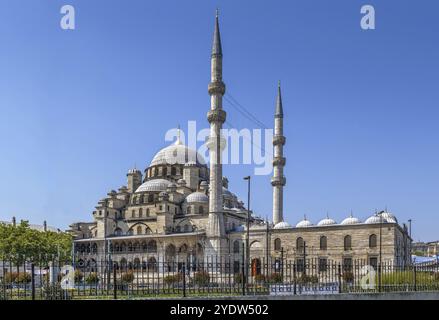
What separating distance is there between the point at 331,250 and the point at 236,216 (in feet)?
35.9

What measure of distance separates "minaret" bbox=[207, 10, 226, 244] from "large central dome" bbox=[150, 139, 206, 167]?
1769 cm

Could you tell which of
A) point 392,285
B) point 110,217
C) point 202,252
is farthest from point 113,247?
point 392,285

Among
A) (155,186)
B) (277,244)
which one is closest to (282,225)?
(277,244)

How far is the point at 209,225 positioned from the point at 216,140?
7071mm

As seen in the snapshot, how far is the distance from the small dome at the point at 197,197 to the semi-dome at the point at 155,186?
13.4 ft

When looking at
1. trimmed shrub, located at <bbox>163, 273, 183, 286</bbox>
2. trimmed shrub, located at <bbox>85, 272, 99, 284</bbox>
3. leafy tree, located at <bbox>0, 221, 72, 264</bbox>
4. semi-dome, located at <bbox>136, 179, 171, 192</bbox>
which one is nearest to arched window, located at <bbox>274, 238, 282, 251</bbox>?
semi-dome, located at <bbox>136, 179, 171, 192</bbox>

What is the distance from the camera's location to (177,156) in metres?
57.6

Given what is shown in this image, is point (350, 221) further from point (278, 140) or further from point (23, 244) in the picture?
point (23, 244)

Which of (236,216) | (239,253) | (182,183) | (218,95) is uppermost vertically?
(218,95)

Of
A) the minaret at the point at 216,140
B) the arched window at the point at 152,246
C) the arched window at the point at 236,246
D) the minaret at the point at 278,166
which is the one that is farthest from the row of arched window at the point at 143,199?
the minaret at the point at 278,166

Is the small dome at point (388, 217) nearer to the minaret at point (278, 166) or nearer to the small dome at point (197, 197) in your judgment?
the minaret at point (278, 166)
